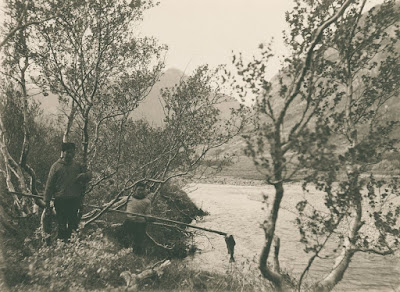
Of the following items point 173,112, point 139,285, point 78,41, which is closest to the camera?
point 139,285

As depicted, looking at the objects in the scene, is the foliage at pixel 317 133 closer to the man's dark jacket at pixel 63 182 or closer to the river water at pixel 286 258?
the river water at pixel 286 258

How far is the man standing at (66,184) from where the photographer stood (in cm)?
847

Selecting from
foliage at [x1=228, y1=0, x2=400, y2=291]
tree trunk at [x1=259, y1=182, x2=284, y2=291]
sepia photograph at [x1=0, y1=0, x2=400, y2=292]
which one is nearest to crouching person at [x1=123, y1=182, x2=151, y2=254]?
sepia photograph at [x1=0, y1=0, x2=400, y2=292]

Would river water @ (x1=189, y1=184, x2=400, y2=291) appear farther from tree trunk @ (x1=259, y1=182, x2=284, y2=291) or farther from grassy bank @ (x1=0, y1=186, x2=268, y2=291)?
tree trunk @ (x1=259, y1=182, x2=284, y2=291)

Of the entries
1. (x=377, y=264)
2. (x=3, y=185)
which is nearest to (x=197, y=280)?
(x=3, y=185)

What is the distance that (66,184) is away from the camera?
848cm

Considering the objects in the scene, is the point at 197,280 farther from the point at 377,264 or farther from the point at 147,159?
the point at 377,264

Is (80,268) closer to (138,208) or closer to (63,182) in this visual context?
(63,182)

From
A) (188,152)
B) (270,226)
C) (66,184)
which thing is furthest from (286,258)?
(270,226)

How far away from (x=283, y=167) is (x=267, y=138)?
52 cm

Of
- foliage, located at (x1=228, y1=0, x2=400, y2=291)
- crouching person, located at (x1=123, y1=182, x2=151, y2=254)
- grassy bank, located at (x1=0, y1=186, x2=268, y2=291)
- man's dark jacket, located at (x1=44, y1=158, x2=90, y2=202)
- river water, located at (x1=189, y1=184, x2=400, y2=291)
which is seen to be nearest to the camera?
foliage, located at (x1=228, y1=0, x2=400, y2=291)

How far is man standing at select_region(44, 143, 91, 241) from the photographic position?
8469mm

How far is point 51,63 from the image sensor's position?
12.2 metres

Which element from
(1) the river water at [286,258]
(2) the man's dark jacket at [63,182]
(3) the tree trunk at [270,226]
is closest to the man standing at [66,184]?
(2) the man's dark jacket at [63,182]
